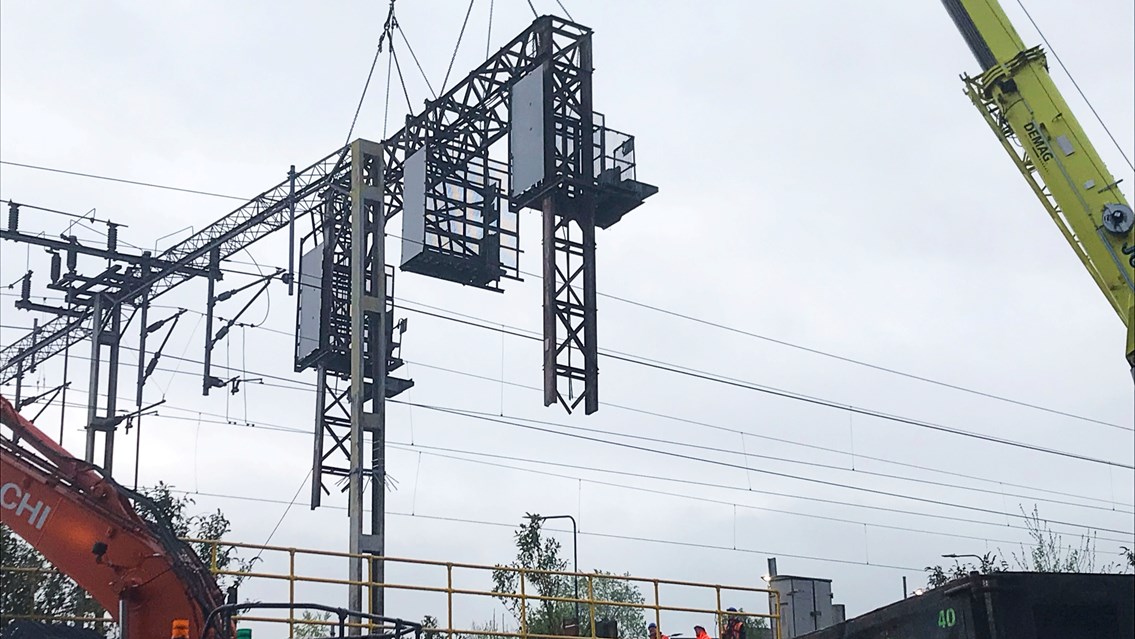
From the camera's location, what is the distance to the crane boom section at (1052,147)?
2166 centimetres

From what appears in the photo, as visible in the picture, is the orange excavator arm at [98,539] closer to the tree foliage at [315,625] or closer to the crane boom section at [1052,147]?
the tree foliage at [315,625]

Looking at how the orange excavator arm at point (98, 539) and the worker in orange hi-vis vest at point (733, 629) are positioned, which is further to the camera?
the worker in orange hi-vis vest at point (733, 629)

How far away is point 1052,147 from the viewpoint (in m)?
22.8

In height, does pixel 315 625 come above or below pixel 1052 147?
below

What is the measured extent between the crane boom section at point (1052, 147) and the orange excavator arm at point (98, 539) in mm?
14444

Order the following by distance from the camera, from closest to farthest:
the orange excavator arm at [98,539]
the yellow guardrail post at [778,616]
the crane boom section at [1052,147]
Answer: the orange excavator arm at [98,539] < the crane boom section at [1052,147] < the yellow guardrail post at [778,616]

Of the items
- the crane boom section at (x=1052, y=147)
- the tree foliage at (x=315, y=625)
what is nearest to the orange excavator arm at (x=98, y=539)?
the tree foliage at (x=315, y=625)

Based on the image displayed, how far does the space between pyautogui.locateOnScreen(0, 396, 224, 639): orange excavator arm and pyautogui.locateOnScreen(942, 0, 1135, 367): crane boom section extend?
14444 millimetres

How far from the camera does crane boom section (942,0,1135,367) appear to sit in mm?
21656

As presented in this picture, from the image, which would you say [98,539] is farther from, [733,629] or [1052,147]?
[1052,147]

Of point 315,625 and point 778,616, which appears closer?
point 315,625

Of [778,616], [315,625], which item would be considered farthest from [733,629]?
[315,625]

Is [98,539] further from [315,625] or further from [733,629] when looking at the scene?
[733,629]

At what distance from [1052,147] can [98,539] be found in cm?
1634
